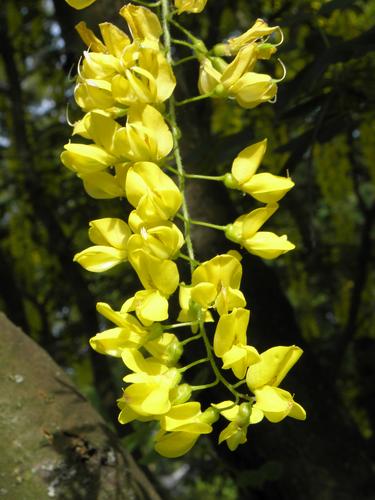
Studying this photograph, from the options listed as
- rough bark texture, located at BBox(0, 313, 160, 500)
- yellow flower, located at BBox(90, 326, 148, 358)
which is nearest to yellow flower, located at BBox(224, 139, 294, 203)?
yellow flower, located at BBox(90, 326, 148, 358)

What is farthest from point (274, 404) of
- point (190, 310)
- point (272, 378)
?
point (190, 310)

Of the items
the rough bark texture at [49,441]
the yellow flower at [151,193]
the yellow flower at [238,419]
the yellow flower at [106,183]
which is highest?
the yellow flower at [151,193]

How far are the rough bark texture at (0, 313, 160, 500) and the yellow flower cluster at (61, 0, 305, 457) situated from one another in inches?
18.9

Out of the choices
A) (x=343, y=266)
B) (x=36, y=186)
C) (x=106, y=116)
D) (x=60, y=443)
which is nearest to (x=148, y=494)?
(x=60, y=443)

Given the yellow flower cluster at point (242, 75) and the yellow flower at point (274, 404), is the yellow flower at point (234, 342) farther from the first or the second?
the yellow flower cluster at point (242, 75)

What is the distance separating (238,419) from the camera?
88 centimetres

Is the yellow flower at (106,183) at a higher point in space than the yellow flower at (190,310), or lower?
higher

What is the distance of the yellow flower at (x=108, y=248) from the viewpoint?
1013mm

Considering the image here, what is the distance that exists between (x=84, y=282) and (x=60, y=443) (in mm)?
1686

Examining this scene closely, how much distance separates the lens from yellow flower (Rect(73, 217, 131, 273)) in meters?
1.01

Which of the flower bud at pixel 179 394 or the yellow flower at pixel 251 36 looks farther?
the yellow flower at pixel 251 36

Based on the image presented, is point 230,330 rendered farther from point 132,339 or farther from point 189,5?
point 189,5

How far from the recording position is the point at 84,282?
3062mm

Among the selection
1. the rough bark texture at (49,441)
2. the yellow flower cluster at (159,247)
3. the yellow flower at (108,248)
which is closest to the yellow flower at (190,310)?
the yellow flower cluster at (159,247)
